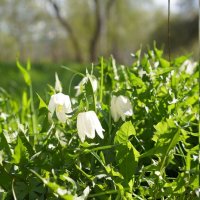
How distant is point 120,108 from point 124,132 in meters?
0.09

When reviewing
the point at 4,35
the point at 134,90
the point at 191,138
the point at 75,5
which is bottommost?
the point at 4,35

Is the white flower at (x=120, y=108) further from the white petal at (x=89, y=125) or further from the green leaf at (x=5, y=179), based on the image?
the green leaf at (x=5, y=179)

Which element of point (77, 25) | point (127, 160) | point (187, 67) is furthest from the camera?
point (77, 25)

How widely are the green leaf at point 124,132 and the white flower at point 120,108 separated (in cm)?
8

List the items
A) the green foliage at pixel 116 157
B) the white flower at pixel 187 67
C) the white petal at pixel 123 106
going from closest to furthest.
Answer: the green foliage at pixel 116 157, the white petal at pixel 123 106, the white flower at pixel 187 67

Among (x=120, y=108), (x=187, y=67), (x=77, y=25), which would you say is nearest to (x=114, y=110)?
(x=120, y=108)

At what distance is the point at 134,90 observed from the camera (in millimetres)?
930

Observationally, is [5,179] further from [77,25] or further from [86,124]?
[77,25]

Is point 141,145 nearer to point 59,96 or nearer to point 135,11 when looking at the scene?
point 59,96

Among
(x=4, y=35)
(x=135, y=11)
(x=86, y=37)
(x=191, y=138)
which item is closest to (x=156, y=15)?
(x=135, y=11)

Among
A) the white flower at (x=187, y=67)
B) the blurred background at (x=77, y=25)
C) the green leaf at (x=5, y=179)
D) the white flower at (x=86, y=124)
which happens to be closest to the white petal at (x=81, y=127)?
the white flower at (x=86, y=124)

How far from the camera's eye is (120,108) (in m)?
0.82

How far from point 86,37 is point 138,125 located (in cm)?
2135

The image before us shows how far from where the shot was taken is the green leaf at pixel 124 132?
2.42ft
